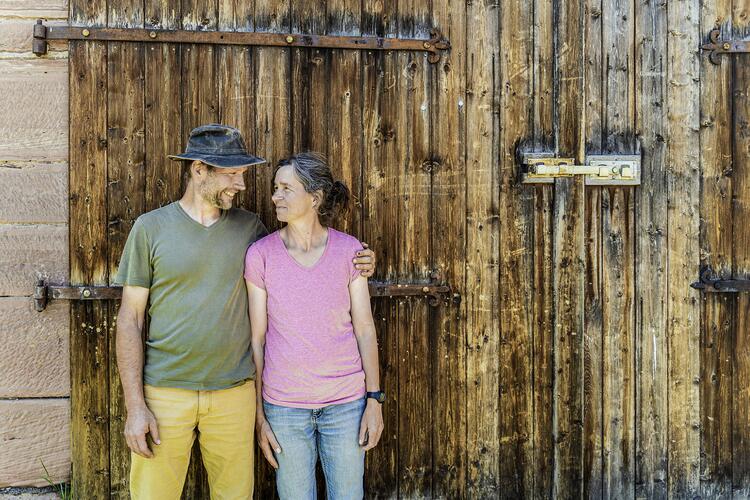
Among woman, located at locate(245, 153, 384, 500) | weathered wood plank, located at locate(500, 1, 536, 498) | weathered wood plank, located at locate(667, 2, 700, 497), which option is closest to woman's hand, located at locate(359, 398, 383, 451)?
woman, located at locate(245, 153, 384, 500)

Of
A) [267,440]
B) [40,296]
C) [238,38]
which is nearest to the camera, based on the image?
[267,440]

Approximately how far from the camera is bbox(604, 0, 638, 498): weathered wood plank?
2.99 metres

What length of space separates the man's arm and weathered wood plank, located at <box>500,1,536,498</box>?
156 centimetres

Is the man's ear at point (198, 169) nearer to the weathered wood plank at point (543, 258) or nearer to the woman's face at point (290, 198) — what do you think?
the woman's face at point (290, 198)

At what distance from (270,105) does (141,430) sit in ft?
4.80

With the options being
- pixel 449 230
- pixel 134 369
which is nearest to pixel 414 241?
pixel 449 230

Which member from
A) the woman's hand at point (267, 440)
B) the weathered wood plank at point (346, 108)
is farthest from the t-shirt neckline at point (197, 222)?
the woman's hand at point (267, 440)

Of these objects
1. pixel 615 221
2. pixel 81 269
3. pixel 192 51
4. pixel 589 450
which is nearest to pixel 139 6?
pixel 192 51

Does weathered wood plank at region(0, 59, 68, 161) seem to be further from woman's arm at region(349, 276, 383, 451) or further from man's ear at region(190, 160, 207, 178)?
woman's arm at region(349, 276, 383, 451)

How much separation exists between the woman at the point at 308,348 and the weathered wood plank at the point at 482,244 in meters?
0.69

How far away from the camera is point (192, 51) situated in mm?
2814

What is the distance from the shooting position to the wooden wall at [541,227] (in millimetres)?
2910

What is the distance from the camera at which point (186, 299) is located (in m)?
Result: 2.32

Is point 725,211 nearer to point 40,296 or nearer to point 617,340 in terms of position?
point 617,340
